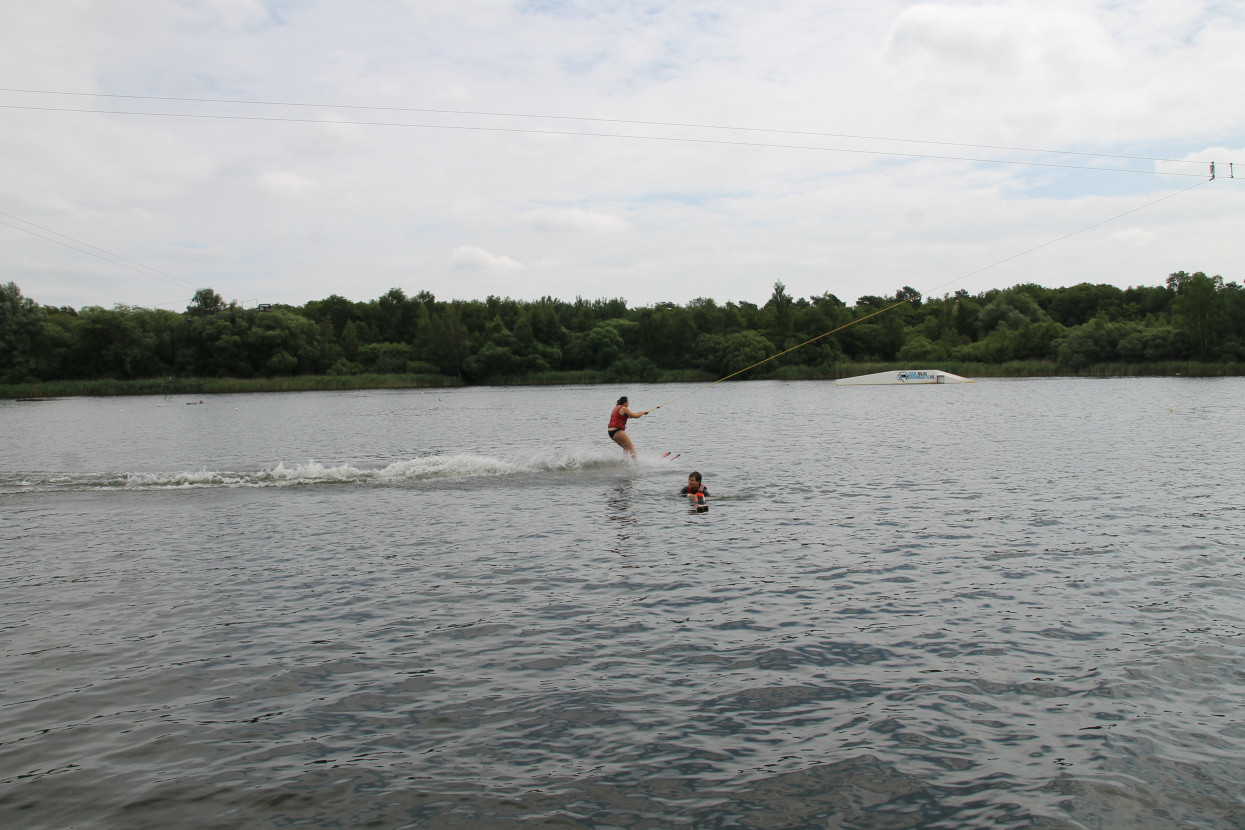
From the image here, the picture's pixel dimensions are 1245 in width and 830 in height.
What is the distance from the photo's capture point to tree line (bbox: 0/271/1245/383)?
10469 cm

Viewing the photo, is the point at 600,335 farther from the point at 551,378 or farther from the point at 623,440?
the point at 623,440

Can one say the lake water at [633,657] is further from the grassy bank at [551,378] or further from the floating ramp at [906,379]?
the grassy bank at [551,378]

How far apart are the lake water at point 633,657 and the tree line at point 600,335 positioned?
98.6 m

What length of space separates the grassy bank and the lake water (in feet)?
291

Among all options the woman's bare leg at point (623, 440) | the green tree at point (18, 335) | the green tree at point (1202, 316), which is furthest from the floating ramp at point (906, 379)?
the green tree at point (18, 335)

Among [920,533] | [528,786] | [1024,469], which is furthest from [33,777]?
[1024,469]

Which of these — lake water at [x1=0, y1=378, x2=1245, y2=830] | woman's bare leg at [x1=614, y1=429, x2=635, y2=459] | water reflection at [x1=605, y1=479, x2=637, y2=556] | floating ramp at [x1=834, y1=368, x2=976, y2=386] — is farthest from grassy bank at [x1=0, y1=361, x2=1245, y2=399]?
water reflection at [x1=605, y1=479, x2=637, y2=556]

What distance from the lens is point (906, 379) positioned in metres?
97.8

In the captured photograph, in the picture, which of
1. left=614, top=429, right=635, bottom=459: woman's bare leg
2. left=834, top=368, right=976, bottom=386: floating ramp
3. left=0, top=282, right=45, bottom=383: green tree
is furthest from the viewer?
left=0, top=282, right=45, bottom=383: green tree

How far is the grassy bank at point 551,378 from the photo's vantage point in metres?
97.4

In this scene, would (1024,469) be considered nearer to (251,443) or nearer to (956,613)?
(956,613)

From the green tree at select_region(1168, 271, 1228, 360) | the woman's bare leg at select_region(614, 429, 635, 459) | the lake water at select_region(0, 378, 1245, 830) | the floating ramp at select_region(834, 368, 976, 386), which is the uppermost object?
the green tree at select_region(1168, 271, 1228, 360)

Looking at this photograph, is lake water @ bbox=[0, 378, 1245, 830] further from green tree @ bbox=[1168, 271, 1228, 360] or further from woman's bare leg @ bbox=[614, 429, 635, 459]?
green tree @ bbox=[1168, 271, 1228, 360]

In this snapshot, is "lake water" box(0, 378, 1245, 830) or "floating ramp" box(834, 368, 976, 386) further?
"floating ramp" box(834, 368, 976, 386)
